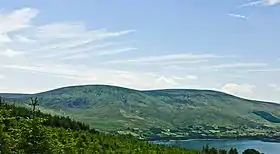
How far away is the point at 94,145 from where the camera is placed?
95812 mm

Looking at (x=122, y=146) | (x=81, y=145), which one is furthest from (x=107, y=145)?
(x=81, y=145)

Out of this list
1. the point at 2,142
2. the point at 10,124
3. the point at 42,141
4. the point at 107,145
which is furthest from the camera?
the point at 107,145

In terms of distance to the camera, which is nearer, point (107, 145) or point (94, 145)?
point (94, 145)

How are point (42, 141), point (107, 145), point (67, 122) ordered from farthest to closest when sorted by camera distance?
point (67, 122) → point (107, 145) → point (42, 141)

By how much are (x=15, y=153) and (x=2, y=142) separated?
7664 millimetres

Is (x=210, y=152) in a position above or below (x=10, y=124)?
below

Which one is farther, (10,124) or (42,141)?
(10,124)

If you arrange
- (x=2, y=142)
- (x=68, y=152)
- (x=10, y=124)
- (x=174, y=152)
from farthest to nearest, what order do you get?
(x=174, y=152) → (x=10, y=124) → (x=68, y=152) → (x=2, y=142)

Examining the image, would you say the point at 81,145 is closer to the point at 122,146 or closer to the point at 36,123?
the point at 122,146

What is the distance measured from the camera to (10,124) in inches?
3174

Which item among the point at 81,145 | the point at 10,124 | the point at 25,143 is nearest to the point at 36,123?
the point at 25,143

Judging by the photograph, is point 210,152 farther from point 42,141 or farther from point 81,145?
point 42,141

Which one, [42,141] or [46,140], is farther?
[46,140]

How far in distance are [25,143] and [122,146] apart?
210 ft
